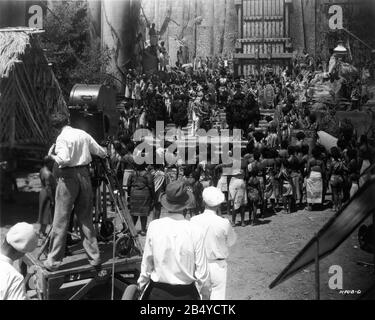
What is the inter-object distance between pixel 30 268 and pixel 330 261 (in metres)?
4.14

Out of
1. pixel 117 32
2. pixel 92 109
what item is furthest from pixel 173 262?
pixel 117 32

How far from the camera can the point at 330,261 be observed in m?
7.89

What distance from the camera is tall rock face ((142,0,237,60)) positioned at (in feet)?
95.0

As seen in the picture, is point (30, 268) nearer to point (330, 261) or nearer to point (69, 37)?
point (330, 261)

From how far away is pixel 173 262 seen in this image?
4070mm

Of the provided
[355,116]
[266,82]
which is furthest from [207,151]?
[266,82]

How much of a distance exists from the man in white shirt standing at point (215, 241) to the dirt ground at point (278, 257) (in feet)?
4.71

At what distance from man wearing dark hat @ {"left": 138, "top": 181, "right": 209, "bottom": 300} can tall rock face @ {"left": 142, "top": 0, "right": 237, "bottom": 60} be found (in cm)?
2548

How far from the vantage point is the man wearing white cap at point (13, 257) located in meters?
3.38

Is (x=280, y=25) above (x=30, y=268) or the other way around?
above
